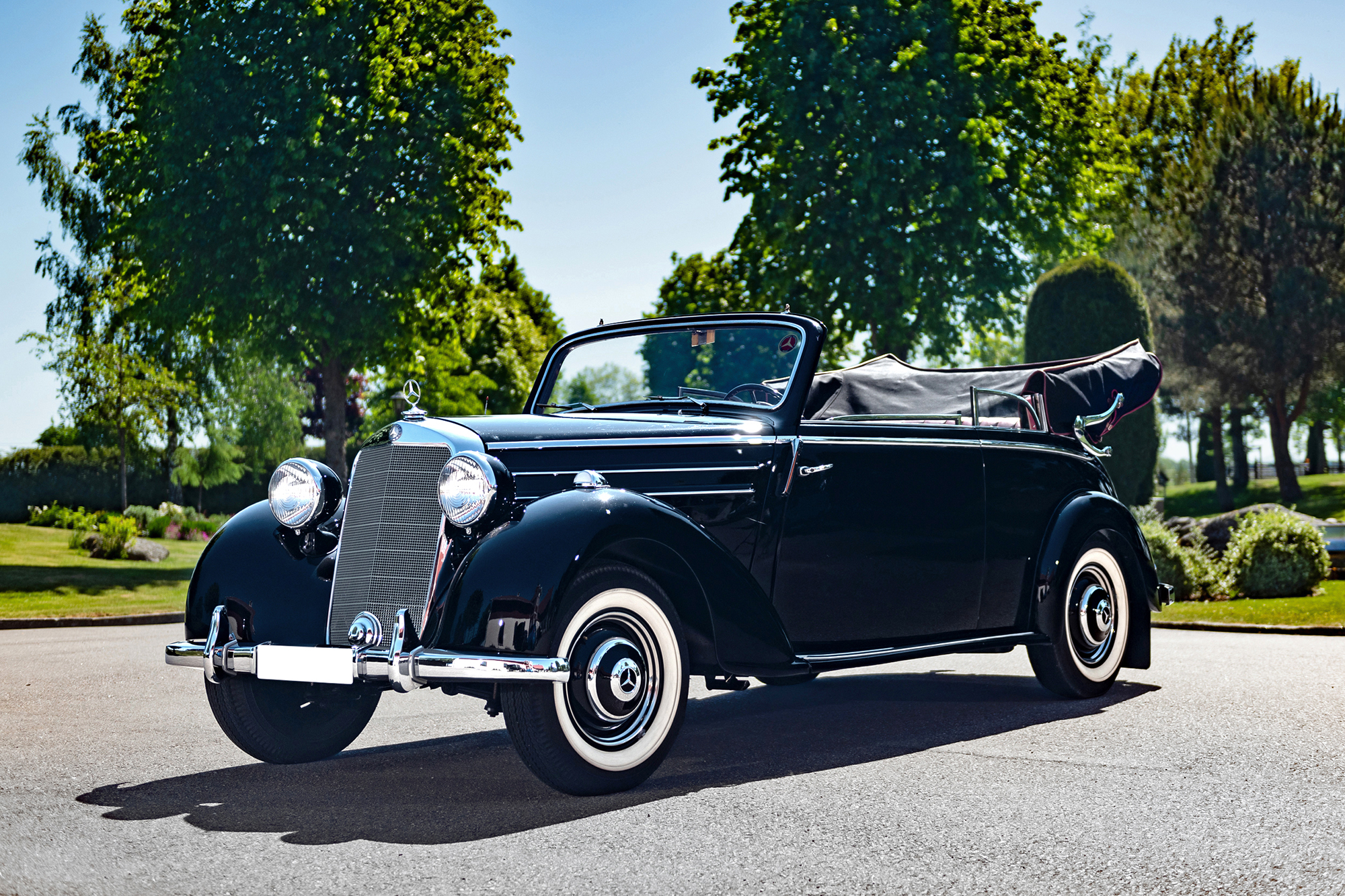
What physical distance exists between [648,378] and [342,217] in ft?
59.4

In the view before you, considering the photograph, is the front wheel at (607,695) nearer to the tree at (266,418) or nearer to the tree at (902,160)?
the tree at (902,160)

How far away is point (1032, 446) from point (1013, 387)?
0.94 metres

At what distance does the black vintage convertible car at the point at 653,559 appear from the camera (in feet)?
15.6

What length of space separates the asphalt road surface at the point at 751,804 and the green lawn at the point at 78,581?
1062 cm

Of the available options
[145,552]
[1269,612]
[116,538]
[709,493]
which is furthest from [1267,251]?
[709,493]

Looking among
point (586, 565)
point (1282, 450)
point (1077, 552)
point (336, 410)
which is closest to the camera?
point (586, 565)

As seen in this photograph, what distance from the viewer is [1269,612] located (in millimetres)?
13031

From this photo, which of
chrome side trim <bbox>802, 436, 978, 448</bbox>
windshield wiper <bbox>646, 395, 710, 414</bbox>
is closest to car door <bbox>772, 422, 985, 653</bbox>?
chrome side trim <bbox>802, 436, 978, 448</bbox>

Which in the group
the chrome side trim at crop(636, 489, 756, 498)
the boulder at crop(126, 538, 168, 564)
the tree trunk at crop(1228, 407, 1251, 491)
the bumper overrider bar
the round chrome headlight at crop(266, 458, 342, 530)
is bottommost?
the boulder at crop(126, 538, 168, 564)

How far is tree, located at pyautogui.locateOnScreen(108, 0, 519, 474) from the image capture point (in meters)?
22.6

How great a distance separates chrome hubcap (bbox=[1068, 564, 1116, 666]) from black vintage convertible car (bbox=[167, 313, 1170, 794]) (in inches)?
0.7

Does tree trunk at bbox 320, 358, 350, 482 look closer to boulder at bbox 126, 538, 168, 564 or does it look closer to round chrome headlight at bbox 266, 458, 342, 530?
boulder at bbox 126, 538, 168, 564

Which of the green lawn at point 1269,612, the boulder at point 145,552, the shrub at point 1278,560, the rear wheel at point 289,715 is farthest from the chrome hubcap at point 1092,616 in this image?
the boulder at point 145,552

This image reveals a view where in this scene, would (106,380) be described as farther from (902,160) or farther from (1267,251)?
(1267,251)
